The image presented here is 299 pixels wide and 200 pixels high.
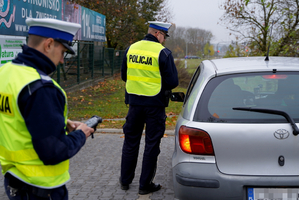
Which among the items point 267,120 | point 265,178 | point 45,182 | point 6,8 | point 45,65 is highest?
point 6,8

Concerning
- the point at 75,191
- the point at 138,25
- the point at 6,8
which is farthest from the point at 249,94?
the point at 138,25

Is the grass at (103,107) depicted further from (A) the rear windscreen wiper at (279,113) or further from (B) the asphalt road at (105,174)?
(A) the rear windscreen wiper at (279,113)

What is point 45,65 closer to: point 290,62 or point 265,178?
point 265,178

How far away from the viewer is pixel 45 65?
1.90 metres

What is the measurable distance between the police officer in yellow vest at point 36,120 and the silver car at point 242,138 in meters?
1.22

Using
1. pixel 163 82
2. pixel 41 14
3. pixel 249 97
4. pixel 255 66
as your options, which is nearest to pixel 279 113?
pixel 249 97

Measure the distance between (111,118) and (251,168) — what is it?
636cm

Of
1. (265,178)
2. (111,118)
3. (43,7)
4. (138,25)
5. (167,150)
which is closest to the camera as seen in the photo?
(265,178)

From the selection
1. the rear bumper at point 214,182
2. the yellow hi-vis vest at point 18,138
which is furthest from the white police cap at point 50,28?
the rear bumper at point 214,182

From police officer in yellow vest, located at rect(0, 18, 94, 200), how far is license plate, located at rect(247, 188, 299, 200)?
5.00 feet

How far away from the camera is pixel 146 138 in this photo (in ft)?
13.3

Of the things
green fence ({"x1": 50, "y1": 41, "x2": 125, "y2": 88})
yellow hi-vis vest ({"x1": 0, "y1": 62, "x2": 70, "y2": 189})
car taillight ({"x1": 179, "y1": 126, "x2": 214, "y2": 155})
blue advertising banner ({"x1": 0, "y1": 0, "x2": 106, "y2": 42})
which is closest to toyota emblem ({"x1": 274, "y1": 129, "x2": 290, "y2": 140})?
car taillight ({"x1": 179, "y1": 126, "x2": 214, "y2": 155})

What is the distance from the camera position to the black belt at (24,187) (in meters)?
1.89

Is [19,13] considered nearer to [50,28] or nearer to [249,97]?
[249,97]
